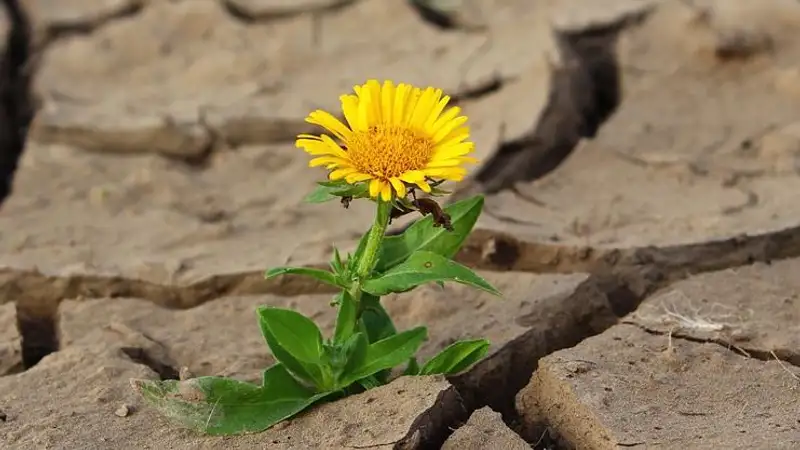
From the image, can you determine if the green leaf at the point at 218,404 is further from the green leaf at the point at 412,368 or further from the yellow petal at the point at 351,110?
the yellow petal at the point at 351,110

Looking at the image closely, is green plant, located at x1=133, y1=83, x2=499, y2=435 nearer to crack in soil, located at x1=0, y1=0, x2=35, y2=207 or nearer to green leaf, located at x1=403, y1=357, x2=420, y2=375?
green leaf, located at x1=403, y1=357, x2=420, y2=375

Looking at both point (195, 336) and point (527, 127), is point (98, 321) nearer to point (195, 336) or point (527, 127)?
point (195, 336)

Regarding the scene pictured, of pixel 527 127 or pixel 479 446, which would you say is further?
pixel 527 127

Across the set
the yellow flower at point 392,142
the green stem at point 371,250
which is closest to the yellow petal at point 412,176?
the yellow flower at point 392,142

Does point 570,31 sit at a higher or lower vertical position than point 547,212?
higher

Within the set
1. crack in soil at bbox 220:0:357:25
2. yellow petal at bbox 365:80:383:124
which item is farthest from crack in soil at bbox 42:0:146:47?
yellow petal at bbox 365:80:383:124

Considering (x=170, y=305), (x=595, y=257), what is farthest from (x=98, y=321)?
(x=595, y=257)

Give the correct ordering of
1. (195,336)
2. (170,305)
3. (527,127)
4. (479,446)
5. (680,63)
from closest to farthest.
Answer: (479,446)
(195,336)
(170,305)
(527,127)
(680,63)

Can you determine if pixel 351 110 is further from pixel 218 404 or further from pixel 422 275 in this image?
pixel 218 404
